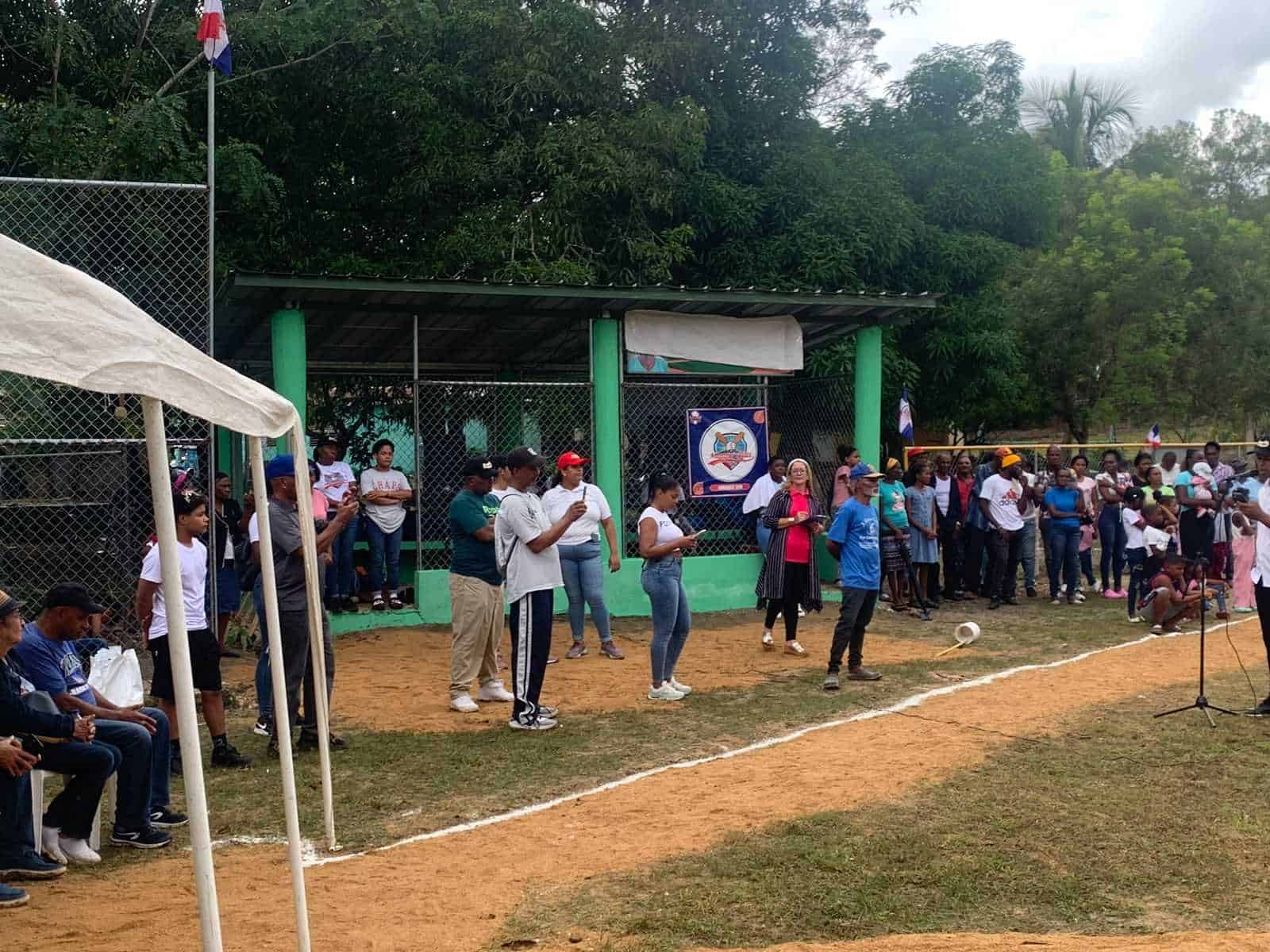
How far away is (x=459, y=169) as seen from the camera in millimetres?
18109

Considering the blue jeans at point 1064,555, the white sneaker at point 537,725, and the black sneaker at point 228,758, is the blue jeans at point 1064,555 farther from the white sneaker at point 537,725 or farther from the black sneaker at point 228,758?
the black sneaker at point 228,758

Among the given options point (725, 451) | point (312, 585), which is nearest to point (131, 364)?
point (312, 585)

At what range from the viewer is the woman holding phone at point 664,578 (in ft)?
29.5

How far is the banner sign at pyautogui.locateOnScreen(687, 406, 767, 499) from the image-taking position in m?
14.2

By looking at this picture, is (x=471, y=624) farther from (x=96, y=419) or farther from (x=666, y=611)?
(x=96, y=419)

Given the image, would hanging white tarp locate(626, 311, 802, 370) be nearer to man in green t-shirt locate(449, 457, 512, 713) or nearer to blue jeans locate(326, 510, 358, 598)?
blue jeans locate(326, 510, 358, 598)

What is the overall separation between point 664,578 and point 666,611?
9.8 inches

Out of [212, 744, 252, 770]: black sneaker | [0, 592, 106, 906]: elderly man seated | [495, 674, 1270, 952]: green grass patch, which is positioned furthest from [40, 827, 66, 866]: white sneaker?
[495, 674, 1270, 952]: green grass patch

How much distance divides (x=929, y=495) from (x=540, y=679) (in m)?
7.26

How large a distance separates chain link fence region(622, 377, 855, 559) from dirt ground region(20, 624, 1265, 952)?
6263 mm

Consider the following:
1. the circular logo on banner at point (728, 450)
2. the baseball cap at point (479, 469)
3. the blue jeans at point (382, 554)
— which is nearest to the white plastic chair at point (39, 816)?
the baseball cap at point (479, 469)

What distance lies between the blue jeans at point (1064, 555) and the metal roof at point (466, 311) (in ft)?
10.4

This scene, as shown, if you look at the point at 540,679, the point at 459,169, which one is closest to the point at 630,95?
the point at 459,169

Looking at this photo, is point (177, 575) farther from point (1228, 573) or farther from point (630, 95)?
point (630, 95)
